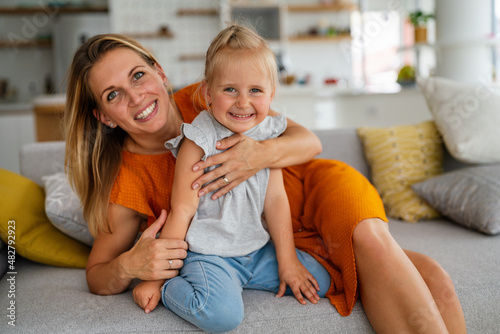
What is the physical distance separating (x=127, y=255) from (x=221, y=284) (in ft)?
0.91

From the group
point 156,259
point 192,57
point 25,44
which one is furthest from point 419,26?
point 25,44

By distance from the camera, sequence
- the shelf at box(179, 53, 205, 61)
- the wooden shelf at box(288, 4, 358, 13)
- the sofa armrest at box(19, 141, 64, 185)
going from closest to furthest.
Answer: the sofa armrest at box(19, 141, 64, 185), the wooden shelf at box(288, 4, 358, 13), the shelf at box(179, 53, 205, 61)

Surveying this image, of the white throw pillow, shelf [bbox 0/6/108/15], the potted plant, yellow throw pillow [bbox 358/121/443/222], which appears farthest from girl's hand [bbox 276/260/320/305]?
shelf [bbox 0/6/108/15]

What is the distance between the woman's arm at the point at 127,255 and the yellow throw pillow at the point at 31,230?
29cm

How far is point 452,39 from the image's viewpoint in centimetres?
364

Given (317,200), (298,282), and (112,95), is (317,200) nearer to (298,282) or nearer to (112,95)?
Result: (298,282)

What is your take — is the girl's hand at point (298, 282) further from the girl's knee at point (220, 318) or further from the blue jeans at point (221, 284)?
the girl's knee at point (220, 318)

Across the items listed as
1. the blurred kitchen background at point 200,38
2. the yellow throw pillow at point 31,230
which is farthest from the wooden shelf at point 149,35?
the yellow throw pillow at point 31,230

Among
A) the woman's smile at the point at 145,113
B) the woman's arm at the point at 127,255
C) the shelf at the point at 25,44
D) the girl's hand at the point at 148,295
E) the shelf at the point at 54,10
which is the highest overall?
the shelf at the point at 54,10

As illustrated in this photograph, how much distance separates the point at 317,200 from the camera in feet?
4.65

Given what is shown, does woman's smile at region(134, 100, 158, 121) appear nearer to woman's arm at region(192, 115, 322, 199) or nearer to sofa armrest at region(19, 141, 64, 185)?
woman's arm at region(192, 115, 322, 199)

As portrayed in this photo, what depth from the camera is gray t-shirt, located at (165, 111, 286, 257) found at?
1.22 metres

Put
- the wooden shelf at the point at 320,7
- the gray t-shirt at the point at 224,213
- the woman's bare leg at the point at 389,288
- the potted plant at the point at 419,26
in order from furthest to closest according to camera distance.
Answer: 1. the wooden shelf at the point at 320,7
2. the potted plant at the point at 419,26
3. the gray t-shirt at the point at 224,213
4. the woman's bare leg at the point at 389,288

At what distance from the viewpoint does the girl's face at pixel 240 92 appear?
119cm
